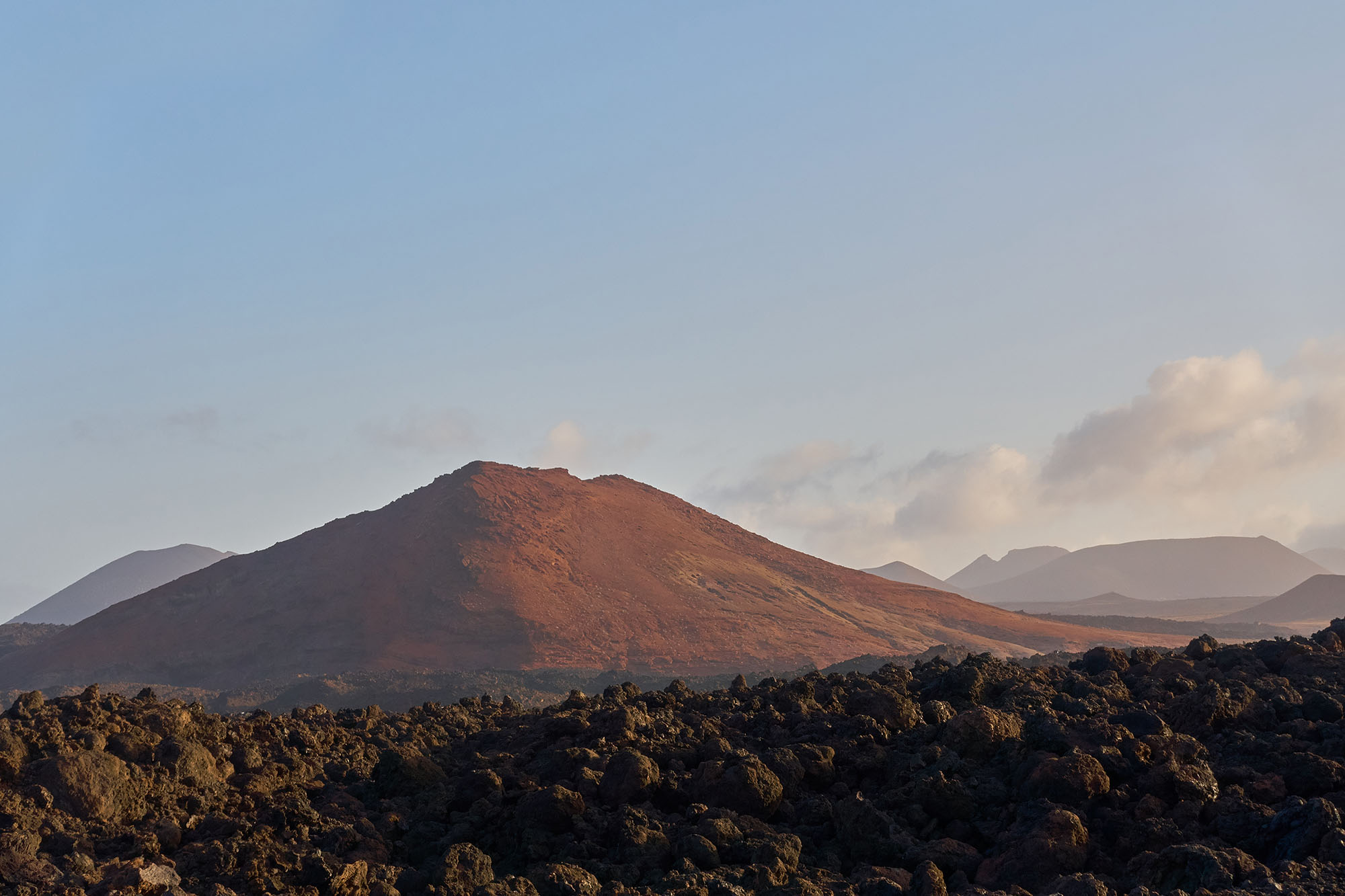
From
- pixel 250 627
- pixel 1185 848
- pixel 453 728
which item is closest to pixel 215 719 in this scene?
pixel 453 728

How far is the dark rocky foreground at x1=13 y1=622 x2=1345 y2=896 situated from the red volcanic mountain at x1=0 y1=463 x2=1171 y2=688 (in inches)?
1702

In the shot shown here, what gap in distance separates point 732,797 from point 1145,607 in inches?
6180

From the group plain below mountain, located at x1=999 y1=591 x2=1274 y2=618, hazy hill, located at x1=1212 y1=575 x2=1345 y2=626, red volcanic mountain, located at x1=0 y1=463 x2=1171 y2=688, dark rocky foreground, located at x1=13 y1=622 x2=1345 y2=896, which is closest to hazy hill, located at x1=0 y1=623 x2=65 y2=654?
red volcanic mountain, located at x1=0 y1=463 x2=1171 y2=688

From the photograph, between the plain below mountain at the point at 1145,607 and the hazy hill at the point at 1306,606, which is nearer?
the hazy hill at the point at 1306,606

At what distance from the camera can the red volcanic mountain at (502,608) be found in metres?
55.5

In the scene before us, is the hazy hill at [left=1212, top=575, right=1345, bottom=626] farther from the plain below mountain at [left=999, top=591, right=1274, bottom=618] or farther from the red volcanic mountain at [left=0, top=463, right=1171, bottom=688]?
the red volcanic mountain at [left=0, top=463, right=1171, bottom=688]

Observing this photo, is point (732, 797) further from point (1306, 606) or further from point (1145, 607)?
point (1145, 607)

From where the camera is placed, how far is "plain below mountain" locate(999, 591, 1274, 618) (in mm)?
131875

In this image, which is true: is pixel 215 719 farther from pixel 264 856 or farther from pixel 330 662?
pixel 330 662

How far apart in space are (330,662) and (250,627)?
26.1 ft

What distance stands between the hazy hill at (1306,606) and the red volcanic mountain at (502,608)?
4570 centimetres

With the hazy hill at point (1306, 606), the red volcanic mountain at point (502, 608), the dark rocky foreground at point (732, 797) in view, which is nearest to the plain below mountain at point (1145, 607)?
the hazy hill at point (1306, 606)

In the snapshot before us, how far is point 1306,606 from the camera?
103 m

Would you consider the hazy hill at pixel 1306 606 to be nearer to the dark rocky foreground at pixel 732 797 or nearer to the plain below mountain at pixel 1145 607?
the plain below mountain at pixel 1145 607
